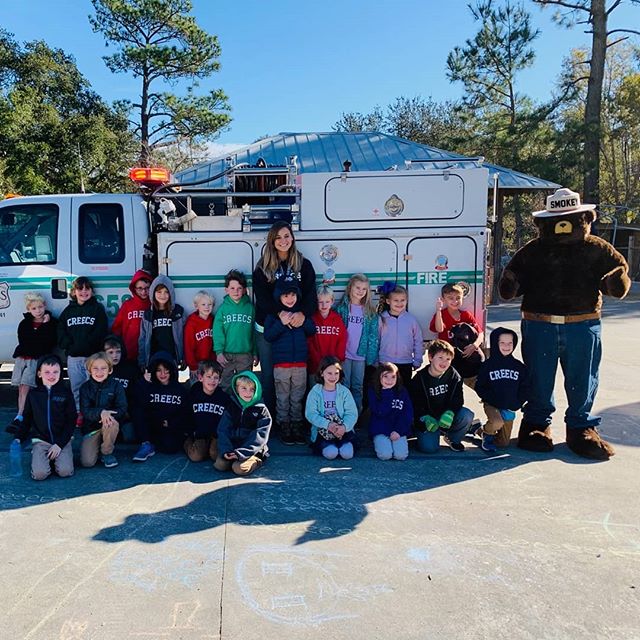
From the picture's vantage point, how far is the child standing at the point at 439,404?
500 cm

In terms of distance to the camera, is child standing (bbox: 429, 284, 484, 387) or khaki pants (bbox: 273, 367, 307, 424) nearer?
khaki pants (bbox: 273, 367, 307, 424)

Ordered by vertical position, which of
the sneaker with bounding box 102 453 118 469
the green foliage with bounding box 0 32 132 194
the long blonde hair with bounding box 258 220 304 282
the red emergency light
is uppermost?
the green foliage with bounding box 0 32 132 194

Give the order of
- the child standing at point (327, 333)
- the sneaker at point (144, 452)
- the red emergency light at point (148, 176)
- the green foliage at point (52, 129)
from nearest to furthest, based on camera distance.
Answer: the sneaker at point (144, 452), the child standing at point (327, 333), the red emergency light at point (148, 176), the green foliage at point (52, 129)

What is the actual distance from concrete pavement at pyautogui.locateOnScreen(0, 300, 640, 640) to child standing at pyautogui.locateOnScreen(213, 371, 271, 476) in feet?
0.54

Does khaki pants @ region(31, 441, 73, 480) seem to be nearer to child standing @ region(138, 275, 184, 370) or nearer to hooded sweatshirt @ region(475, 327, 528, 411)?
child standing @ region(138, 275, 184, 370)

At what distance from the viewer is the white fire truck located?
5.54 meters

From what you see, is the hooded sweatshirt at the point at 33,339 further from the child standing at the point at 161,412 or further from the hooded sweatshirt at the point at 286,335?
the hooded sweatshirt at the point at 286,335

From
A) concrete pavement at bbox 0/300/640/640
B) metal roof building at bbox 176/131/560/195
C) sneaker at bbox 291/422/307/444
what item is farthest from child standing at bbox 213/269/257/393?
metal roof building at bbox 176/131/560/195

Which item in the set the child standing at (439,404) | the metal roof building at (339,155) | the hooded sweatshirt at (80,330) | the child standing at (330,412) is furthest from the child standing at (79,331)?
the metal roof building at (339,155)

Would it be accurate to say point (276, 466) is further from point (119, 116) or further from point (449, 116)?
point (449, 116)

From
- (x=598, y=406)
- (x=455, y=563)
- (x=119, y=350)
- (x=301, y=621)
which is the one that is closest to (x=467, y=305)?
(x=598, y=406)

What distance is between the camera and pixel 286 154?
53.9 ft

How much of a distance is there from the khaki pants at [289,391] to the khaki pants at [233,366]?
0.36 metres

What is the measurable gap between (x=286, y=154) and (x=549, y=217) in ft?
40.7
